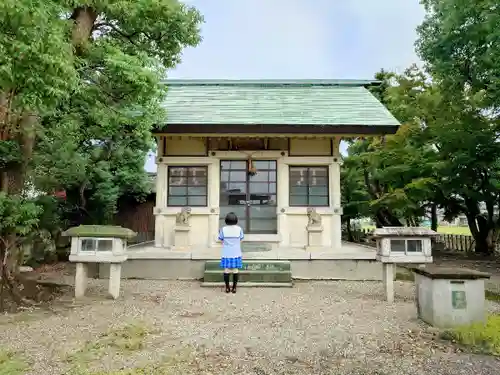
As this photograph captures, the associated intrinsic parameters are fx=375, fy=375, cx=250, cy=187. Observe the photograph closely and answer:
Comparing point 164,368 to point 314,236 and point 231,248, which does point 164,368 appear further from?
point 314,236

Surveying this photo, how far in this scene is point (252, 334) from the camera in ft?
14.4

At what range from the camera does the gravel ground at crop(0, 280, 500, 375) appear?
3467 millimetres

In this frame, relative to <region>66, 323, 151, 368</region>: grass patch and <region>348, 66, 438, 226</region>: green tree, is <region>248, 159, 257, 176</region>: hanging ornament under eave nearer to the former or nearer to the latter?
<region>348, 66, 438, 226</region>: green tree

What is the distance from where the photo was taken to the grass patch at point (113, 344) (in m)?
3.61

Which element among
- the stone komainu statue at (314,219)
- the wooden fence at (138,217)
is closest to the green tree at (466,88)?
the stone komainu statue at (314,219)

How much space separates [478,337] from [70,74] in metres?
5.32

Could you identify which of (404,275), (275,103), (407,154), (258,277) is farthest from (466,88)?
(258,277)

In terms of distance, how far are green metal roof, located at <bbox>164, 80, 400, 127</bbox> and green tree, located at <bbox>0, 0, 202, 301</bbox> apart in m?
2.17

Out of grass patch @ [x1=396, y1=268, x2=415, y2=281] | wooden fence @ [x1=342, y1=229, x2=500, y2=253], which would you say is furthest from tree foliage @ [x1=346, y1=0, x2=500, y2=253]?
grass patch @ [x1=396, y1=268, x2=415, y2=281]

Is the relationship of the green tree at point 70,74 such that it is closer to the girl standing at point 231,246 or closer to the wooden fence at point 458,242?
the girl standing at point 231,246

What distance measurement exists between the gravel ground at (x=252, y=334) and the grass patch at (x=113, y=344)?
0.08 m

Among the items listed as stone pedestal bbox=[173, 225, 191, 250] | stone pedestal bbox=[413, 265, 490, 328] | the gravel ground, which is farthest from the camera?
stone pedestal bbox=[173, 225, 191, 250]

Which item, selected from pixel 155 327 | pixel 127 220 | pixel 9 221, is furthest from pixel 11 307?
pixel 127 220

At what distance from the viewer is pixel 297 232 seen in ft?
32.1
